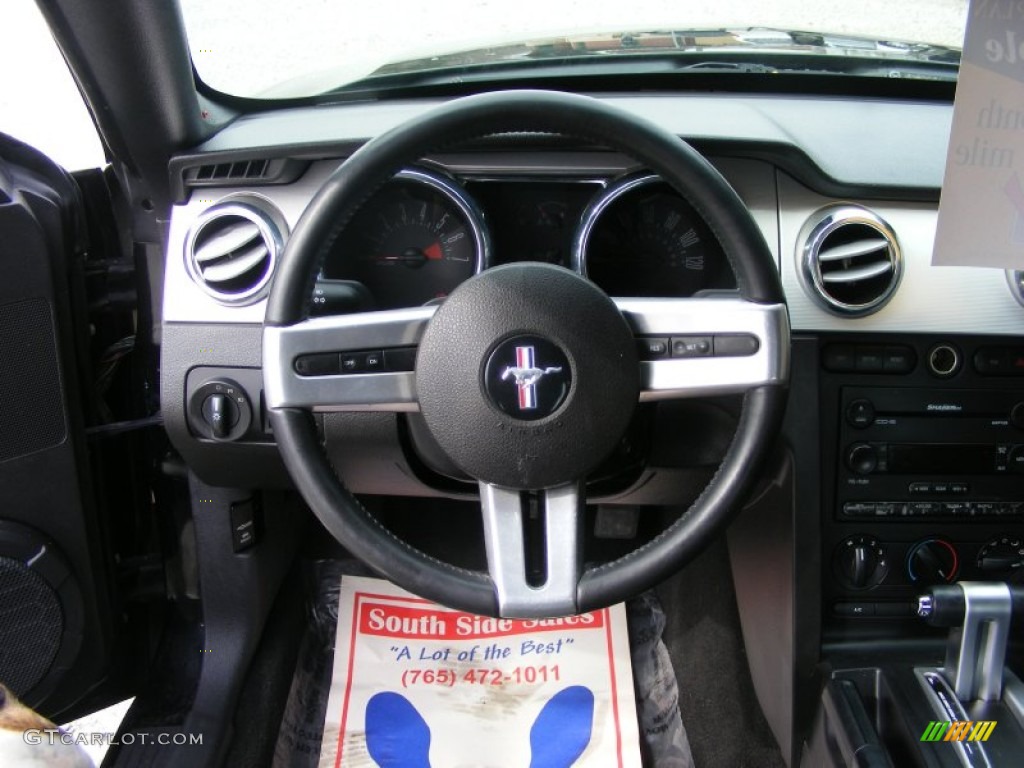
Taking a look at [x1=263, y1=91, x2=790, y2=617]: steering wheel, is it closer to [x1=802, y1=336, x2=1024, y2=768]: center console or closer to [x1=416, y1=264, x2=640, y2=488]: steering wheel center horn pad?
[x1=416, y1=264, x2=640, y2=488]: steering wheel center horn pad

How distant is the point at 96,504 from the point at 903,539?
1.16 metres

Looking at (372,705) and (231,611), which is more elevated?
(231,611)

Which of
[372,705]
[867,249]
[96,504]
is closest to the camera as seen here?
[867,249]

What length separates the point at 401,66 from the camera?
4.48ft

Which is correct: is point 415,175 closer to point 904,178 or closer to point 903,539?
point 904,178

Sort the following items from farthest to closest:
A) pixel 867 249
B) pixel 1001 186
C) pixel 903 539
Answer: pixel 903 539
pixel 867 249
pixel 1001 186

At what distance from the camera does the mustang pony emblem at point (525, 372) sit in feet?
2.89

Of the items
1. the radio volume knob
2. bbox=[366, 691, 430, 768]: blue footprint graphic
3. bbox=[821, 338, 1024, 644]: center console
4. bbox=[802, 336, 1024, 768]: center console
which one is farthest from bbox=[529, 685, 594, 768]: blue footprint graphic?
the radio volume knob

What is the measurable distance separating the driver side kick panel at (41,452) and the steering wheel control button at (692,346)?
0.85 metres

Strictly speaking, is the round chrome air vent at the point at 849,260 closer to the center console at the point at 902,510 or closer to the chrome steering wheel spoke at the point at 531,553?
the center console at the point at 902,510

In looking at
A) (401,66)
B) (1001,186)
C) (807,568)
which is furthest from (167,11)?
(807,568)

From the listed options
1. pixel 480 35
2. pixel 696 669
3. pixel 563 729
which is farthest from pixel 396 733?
pixel 480 35

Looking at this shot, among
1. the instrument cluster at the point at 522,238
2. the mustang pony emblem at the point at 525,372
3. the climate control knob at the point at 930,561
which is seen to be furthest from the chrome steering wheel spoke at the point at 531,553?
the climate control knob at the point at 930,561

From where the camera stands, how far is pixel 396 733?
1446mm
